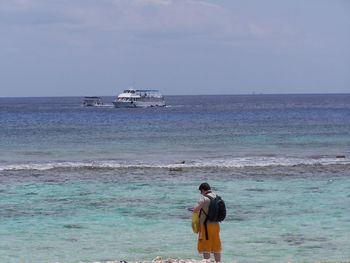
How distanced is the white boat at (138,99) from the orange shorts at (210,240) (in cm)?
12284

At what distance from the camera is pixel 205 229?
13.5 meters

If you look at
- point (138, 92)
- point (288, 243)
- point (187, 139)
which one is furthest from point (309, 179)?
point (138, 92)

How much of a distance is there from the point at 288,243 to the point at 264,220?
122 inches

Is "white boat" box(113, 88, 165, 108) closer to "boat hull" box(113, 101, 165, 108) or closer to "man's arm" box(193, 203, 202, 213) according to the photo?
"boat hull" box(113, 101, 165, 108)

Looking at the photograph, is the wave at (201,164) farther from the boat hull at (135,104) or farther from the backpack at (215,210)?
the boat hull at (135,104)

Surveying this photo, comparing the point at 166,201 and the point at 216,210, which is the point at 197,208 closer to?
the point at 216,210

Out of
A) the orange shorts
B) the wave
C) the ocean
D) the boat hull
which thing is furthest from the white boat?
the orange shorts

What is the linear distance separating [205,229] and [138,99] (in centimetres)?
12347

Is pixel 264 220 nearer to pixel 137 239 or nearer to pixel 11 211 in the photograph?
pixel 137 239

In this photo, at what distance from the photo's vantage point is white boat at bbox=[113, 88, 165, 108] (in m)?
137

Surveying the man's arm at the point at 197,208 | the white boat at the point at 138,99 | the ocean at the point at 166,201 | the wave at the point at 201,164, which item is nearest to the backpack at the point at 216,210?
the man's arm at the point at 197,208

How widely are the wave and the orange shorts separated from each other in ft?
67.7

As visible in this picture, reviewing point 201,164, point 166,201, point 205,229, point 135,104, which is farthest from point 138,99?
point 205,229

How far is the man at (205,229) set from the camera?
13227 mm
